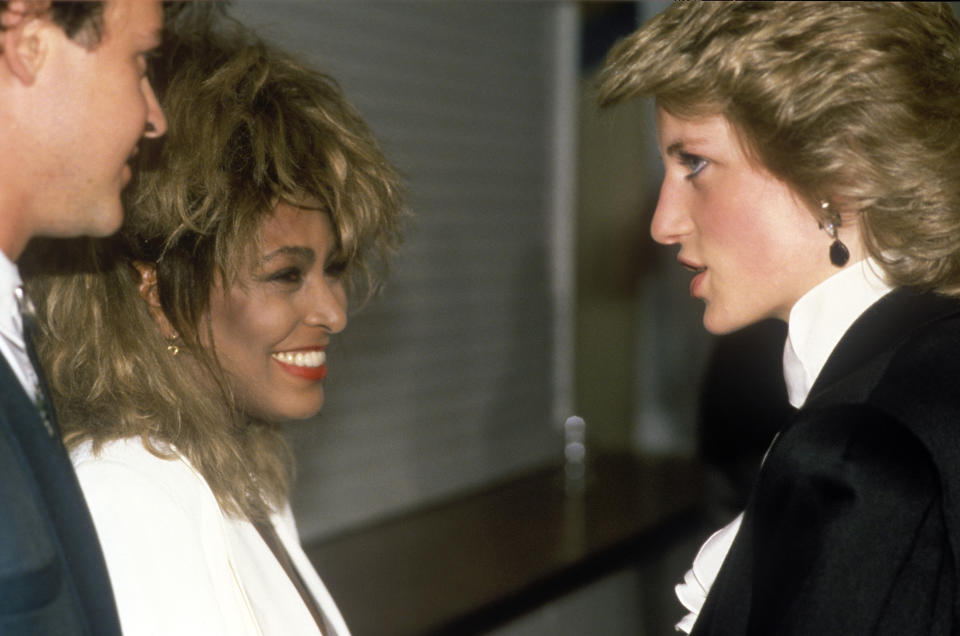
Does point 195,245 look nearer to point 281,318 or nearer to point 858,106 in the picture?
point 281,318

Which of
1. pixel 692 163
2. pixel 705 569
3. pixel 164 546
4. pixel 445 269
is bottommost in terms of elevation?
pixel 445 269

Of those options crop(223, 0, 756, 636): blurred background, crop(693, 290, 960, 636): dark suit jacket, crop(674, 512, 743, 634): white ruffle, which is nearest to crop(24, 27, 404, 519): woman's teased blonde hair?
crop(674, 512, 743, 634): white ruffle

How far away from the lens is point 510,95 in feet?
14.5

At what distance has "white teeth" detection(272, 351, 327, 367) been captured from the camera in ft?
5.90

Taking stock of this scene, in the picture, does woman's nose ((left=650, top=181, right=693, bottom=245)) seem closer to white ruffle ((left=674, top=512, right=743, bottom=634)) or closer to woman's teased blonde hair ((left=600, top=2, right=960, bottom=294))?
woman's teased blonde hair ((left=600, top=2, right=960, bottom=294))

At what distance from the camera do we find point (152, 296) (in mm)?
1643

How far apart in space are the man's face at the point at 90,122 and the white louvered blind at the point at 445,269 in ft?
6.85

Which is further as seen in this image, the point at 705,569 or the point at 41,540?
the point at 705,569

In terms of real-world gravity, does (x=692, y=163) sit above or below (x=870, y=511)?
above

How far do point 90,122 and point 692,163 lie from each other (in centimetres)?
83

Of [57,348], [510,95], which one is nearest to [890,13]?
[57,348]

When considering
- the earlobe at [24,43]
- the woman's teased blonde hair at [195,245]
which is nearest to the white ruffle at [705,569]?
the woman's teased blonde hair at [195,245]

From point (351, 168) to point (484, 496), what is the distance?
8.90 feet

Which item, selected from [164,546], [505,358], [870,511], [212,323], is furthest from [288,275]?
[505,358]
